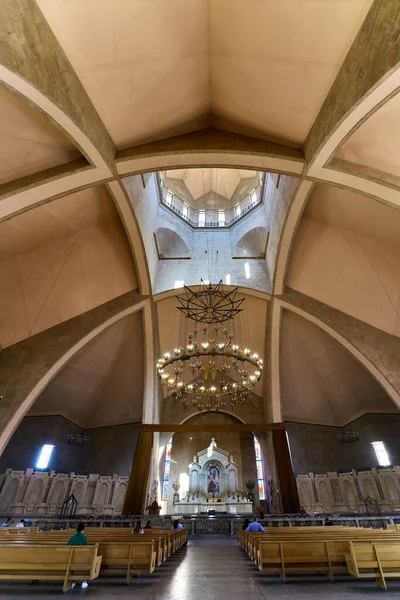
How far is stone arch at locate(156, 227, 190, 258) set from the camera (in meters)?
16.7

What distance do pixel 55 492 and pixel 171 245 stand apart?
1413 cm

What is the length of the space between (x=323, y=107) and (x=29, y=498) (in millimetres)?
18621

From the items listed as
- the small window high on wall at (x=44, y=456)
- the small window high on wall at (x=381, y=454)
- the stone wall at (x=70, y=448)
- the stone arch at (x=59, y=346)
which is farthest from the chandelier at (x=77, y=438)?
the small window high on wall at (x=381, y=454)

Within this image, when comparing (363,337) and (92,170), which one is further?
(363,337)

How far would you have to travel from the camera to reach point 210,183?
20.6 m

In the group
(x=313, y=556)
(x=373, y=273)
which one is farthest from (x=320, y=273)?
(x=313, y=556)

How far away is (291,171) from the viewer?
848 centimetres

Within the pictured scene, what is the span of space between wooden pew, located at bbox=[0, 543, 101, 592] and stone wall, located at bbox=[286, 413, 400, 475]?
1472 centimetres

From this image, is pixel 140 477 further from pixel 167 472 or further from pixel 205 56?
pixel 205 56

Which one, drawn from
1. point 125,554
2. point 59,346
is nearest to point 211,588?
point 125,554

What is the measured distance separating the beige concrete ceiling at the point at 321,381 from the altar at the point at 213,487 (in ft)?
18.2

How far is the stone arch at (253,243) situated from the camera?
1627 cm

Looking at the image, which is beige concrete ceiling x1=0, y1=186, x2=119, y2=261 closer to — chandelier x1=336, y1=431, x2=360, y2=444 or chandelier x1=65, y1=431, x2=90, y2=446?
chandelier x1=65, y1=431, x2=90, y2=446

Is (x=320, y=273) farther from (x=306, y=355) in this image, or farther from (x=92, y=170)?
(x=92, y=170)
